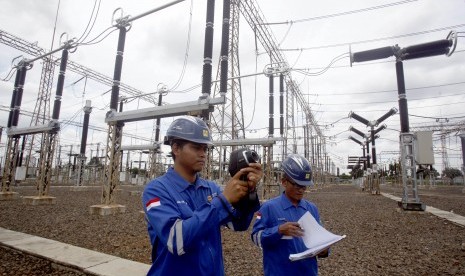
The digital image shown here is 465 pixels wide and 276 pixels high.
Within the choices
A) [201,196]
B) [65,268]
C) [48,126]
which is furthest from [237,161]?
[48,126]

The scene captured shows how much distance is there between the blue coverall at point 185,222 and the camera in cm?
152

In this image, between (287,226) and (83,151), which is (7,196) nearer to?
(83,151)

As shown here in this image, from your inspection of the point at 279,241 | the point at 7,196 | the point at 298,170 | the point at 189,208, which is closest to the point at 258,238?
the point at 279,241

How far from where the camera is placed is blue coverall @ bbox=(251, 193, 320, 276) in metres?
2.41

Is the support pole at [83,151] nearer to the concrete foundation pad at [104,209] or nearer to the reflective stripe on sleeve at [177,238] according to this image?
the concrete foundation pad at [104,209]

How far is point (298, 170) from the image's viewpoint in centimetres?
265

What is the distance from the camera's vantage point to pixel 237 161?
171cm

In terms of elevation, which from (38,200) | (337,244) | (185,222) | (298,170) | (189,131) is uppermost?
(189,131)

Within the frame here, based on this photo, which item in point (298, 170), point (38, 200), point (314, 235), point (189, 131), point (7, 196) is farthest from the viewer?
point (7, 196)

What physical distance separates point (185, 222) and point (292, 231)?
1068mm

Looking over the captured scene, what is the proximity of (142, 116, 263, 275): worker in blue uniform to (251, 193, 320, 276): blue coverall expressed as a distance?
Answer: 2.12 ft

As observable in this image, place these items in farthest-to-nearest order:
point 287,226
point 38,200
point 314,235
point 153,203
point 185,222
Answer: point 38,200, point 314,235, point 287,226, point 153,203, point 185,222

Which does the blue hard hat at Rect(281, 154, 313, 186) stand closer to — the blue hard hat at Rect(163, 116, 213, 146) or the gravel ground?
the blue hard hat at Rect(163, 116, 213, 146)

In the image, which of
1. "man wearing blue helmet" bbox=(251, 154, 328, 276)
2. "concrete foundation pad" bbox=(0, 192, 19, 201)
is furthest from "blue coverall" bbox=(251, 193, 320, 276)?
"concrete foundation pad" bbox=(0, 192, 19, 201)
